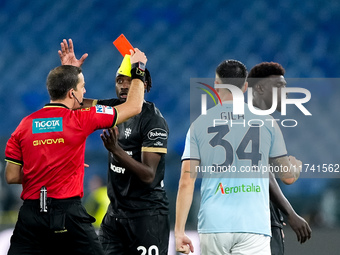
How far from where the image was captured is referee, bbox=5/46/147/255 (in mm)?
2898

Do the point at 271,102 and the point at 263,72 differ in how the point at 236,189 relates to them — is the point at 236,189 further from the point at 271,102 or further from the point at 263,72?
the point at 263,72

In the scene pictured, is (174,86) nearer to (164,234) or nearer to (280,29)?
(280,29)

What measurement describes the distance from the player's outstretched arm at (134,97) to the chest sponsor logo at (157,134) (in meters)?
0.49

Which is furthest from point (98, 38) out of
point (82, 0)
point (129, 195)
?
point (129, 195)

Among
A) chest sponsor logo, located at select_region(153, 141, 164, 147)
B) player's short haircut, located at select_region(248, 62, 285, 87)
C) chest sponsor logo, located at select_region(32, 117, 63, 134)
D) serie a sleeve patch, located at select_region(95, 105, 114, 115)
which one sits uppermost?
player's short haircut, located at select_region(248, 62, 285, 87)

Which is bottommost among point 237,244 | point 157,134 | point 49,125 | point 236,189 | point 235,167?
point 237,244

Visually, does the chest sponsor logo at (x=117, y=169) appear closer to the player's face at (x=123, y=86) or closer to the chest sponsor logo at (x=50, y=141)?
the player's face at (x=123, y=86)

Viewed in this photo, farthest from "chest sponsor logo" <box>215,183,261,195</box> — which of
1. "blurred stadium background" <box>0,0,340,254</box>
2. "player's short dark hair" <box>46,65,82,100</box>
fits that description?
"blurred stadium background" <box>0,0,340,254</box>

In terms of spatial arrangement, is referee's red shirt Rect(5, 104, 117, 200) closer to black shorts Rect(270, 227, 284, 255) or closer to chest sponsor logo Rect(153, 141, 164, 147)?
chest sponsor logo Rect(153, 141, 164, 147)

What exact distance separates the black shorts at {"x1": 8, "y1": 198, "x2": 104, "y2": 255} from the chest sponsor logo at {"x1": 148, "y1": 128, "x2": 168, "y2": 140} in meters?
0.76

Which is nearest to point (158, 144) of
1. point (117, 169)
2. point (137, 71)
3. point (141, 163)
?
point (141, 163)

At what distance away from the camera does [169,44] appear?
7012mm

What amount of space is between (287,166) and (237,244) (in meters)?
0.50

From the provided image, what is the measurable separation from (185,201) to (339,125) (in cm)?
351
